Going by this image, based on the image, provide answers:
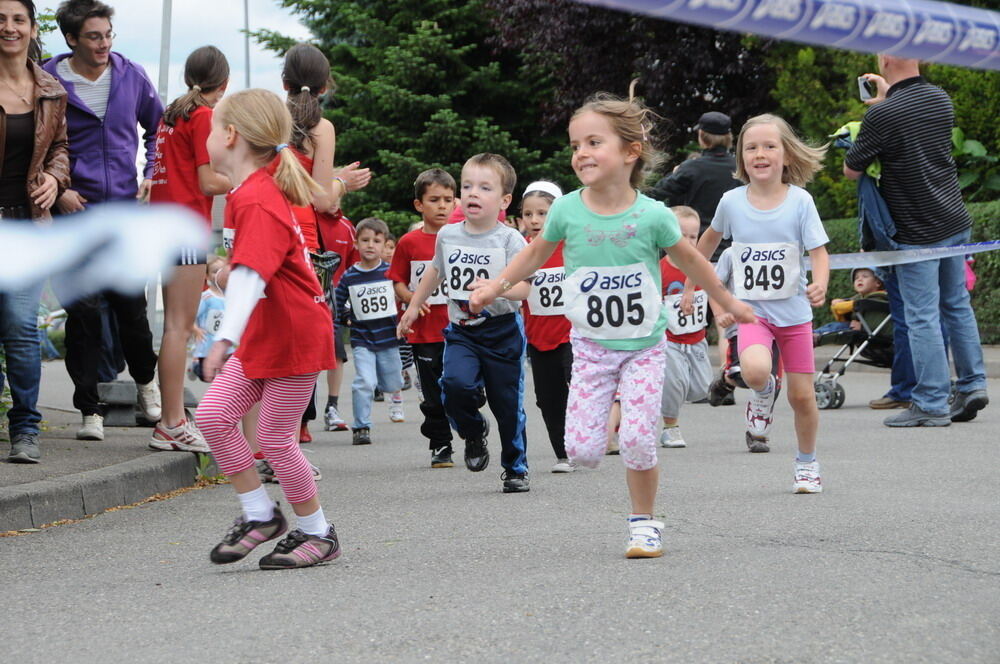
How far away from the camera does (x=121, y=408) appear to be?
9195 millimetres

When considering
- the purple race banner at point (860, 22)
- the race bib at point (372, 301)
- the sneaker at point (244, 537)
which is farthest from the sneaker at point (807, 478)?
the race bib at point (372, 301)

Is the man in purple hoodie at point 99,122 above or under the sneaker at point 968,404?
above

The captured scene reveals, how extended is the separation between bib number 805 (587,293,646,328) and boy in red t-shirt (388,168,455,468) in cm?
276

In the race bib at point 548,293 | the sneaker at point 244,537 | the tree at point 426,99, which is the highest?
the tree at point 426,99

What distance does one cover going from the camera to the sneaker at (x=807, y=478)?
6.37 m

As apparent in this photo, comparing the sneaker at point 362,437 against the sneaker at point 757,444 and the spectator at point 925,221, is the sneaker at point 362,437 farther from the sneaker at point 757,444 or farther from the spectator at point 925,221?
the spectator at point 925,221

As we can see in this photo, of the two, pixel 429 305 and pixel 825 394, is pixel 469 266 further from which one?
pixel 825 394

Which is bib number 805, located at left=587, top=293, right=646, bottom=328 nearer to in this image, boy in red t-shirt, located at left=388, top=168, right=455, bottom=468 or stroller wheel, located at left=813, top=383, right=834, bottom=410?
boy in red t-shirt, located at left=388, top=168, right=455, bottom=468

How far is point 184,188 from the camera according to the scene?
7.47m

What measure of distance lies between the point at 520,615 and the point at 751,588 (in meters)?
0.72

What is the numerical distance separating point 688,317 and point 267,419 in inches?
187

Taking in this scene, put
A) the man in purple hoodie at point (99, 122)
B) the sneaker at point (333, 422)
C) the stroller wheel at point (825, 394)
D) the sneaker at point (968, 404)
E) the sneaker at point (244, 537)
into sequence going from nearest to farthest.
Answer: the sneaker at point (244, 537), the man in purple hoodie at point (99, 122), the sneaker at point (968, 404), the sneaker at point (333, 422), the stroller wheel at point (825, 394)

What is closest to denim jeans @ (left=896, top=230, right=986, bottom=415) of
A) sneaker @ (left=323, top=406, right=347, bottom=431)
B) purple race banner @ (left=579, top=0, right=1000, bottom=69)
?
sneaker @ (left=323, top=406, right=347, bottom=431)

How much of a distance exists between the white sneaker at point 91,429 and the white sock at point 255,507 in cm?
340
